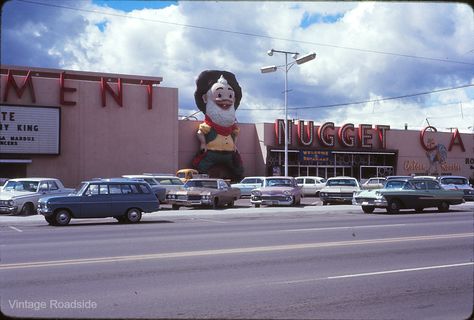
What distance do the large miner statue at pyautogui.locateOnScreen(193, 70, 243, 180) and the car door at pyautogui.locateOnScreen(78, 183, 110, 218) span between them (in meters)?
23.2

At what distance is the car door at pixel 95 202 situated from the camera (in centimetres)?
1808

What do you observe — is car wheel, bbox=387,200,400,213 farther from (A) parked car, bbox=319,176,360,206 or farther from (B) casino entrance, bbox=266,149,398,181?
(B) casino entrance, bbox=266,149,398,181

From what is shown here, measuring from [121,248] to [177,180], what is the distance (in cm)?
1730

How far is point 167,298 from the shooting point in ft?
24.1

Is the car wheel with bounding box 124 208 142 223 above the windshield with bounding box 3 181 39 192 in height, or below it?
below

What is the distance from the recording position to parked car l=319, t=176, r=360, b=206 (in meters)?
28.8

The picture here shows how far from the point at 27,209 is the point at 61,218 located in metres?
4.62

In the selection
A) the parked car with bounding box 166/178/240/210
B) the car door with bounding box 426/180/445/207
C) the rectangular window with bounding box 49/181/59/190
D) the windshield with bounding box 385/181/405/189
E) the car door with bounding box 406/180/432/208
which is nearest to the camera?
the rectangular window with bounding box 49/181/59/190

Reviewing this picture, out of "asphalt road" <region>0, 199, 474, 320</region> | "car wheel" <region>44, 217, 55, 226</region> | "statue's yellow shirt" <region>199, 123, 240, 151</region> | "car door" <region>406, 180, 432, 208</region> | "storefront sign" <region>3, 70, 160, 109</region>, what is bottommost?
"asphalt road" <region>0, 199, 474, 320</region>

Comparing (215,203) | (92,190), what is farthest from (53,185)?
(215,203)

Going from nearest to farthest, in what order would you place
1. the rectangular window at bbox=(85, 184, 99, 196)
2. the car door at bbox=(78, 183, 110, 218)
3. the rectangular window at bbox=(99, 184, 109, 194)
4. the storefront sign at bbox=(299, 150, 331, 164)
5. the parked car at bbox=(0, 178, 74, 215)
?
the car door at bbox=(78, 183, 110, 218)
the rectangular window at bbox=(85, 184, 99, 196)
the rectangular window at bbox=(99, 184, 109, 194)
the parked car at bbox=(0, 178, 74, 215)
the storefront sign at bbox=(299, 150, 331, 164)

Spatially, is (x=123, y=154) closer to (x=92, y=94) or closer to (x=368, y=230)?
(x=92, y=94)

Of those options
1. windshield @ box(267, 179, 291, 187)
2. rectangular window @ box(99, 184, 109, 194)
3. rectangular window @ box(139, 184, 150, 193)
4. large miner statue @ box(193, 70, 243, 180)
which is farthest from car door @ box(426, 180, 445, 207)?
large miner statue @ box(193, 70, 243, 180)

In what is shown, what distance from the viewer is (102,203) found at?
1823 cm
